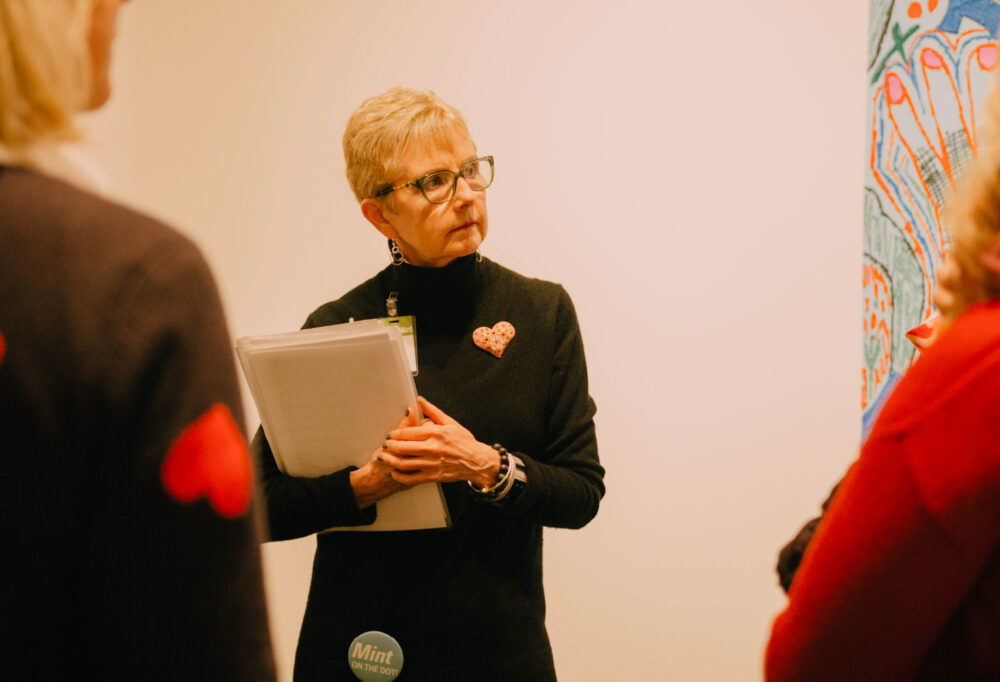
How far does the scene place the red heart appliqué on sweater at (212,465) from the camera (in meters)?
0.46

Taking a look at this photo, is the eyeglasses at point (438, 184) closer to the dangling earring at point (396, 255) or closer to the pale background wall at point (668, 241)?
the dangling earring at point (396, 255)

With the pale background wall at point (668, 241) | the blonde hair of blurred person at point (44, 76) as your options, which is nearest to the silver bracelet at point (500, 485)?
the blonde hair of blurred person at point (44, 76)

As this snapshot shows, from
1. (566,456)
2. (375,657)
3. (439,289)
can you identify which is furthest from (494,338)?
(375,657)

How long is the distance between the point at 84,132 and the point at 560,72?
185 centimetres

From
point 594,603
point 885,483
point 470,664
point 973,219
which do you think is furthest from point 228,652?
point 594,603

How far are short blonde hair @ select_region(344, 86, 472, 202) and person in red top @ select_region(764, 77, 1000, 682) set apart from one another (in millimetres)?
938

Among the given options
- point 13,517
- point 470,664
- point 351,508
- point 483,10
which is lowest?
point 470,664

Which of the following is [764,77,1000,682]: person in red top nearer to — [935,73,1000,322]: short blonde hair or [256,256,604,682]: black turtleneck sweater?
[935,73,1000,322]: short blonde hair

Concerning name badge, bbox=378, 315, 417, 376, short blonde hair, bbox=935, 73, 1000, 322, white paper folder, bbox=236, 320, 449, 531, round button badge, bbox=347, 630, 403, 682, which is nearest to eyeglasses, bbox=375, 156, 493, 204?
name badge, bbox=378, 315, 417, 376

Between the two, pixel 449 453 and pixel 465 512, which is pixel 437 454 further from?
pixel 465 512

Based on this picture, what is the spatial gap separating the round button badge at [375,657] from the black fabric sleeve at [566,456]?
→ 12.2 inches

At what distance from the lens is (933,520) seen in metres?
0.51

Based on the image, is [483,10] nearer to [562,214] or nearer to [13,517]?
[562,214]

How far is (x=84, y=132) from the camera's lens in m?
0.48
